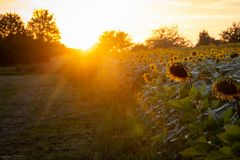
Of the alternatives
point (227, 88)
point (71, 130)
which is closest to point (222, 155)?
point (227, 88)

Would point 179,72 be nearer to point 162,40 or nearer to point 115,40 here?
point 162,40

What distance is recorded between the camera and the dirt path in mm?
6902

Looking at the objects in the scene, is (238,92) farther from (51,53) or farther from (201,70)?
(51,53)

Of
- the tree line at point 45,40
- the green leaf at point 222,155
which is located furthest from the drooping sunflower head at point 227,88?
the tree line at point 45,40

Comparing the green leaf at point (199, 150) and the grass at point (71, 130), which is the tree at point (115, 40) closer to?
the grass at point (71, 130)

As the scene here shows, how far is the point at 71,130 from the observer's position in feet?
27.2

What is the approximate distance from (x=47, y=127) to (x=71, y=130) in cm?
69

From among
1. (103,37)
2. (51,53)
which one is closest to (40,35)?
(103,37)

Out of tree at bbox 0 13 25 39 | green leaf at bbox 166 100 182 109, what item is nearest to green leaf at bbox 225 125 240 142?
green leaf at bbox 166 100 182 109

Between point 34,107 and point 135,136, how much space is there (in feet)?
18.2

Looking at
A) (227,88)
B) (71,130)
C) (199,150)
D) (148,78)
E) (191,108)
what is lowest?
(71,130)

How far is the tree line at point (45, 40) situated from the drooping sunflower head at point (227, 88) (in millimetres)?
29984

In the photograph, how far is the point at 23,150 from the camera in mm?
7051

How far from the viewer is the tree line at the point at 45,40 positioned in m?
41.7
